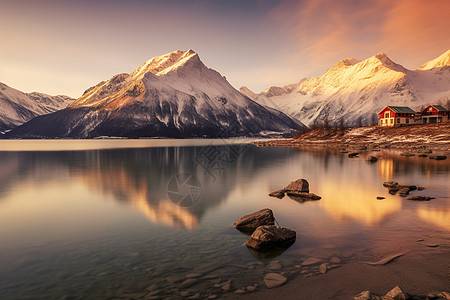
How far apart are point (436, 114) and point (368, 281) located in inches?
6167

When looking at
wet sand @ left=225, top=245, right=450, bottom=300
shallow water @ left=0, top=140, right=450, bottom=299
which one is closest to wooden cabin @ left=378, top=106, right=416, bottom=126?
shallow water @ left=0, top=140, right=450, bottom=299

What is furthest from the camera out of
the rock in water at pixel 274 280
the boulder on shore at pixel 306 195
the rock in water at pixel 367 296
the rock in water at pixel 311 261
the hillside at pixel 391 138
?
the hillside at pixel 391 138

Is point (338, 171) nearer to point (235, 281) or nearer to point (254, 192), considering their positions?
point (254, 192)

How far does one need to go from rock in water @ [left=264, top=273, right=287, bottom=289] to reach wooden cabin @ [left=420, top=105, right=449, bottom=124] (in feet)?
514

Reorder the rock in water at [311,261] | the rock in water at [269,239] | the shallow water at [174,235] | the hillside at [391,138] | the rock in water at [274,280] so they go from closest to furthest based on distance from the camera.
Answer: the rock in water at [274,280]
the shallow water at [174,235]
the rock in water at [311,261]
the rock in water at [269,239]
the hillside at [391,138]

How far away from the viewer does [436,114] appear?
13450cm

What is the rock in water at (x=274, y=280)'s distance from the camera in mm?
11852

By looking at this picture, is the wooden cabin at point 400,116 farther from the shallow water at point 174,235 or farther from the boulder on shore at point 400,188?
the boulder on shore at point 400,188

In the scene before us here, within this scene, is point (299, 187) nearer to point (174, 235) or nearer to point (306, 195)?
point (306, 195)

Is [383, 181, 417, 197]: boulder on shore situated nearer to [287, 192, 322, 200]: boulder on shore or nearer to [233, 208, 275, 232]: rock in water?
[287, 192, 322, 200]: boulder on shore

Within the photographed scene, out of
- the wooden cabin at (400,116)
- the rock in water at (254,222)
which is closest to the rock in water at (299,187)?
the rock in water at (254,222)

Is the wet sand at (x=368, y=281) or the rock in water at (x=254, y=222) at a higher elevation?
the rock in water at (x=254, y=222)

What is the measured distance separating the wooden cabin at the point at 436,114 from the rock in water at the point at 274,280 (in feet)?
514

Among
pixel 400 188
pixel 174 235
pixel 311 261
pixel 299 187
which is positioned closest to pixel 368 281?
pixel 311 261
